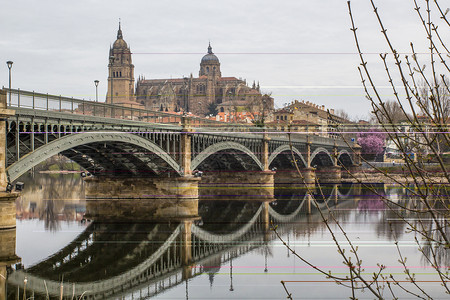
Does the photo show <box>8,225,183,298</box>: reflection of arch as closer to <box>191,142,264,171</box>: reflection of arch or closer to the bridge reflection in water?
the bridge reflection in water

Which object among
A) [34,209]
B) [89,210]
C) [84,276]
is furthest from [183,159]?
[84,276]

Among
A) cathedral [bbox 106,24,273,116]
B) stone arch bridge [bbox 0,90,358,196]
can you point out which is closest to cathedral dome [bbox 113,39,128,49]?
cathedral [bbox 106,24,273,116]

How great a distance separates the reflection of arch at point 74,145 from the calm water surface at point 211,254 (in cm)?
370

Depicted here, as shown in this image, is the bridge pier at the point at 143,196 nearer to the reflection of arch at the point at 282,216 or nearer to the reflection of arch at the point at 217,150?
the reflection of arch at the point at 217,150

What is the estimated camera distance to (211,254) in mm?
25062

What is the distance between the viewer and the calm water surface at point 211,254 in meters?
18.4

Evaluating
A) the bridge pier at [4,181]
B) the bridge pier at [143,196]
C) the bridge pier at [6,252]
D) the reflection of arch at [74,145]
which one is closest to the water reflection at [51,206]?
the bridge pier at [143,196]

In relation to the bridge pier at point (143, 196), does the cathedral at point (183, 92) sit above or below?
above

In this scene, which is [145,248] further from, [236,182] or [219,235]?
[236,182]

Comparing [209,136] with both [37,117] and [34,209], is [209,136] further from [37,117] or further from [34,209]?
[37,117]

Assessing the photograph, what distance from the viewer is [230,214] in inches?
1620

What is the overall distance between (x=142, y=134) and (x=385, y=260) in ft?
66.4

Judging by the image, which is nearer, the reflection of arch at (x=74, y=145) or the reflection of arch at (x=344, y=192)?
the reflection of arch at (x=74, y=145)

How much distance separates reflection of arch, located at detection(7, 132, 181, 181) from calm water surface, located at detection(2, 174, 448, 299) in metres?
3.70
